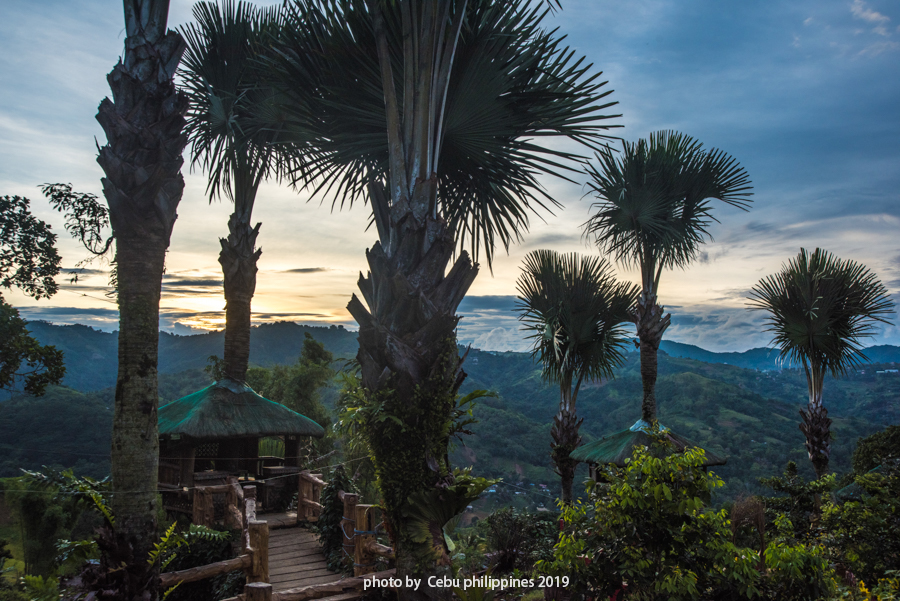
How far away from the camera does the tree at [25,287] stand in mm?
10961

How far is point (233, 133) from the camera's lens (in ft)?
35.4

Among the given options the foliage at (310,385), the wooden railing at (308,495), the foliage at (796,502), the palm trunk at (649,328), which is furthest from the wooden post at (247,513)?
the foliage at (310,385)

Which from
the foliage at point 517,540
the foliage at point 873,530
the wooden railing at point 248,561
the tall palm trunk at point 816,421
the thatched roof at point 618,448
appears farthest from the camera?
the tall palm trunk at point 816,421

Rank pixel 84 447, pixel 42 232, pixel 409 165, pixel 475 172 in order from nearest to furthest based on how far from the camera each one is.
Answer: pixel 409 165, pixel 475 172, pixel 42 232, pixel 84 447

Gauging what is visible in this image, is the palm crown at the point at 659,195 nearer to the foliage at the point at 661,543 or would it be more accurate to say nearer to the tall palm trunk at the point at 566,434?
the tall palm trunk at the point at 566,434

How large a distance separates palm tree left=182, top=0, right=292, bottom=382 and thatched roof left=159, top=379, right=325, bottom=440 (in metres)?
0.75

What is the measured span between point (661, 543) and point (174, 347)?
61043mm

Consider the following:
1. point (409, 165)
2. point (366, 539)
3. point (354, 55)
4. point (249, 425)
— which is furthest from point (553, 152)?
point (249, 425)

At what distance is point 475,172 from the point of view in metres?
6.99

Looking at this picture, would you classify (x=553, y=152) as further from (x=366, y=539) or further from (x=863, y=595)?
(x=366, y=539)

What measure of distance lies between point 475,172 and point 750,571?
17.3 ft

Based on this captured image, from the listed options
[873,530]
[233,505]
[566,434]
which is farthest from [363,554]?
[566,434]

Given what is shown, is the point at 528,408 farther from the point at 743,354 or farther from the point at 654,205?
the point at 743,354

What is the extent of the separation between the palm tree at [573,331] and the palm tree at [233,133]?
314 inches
